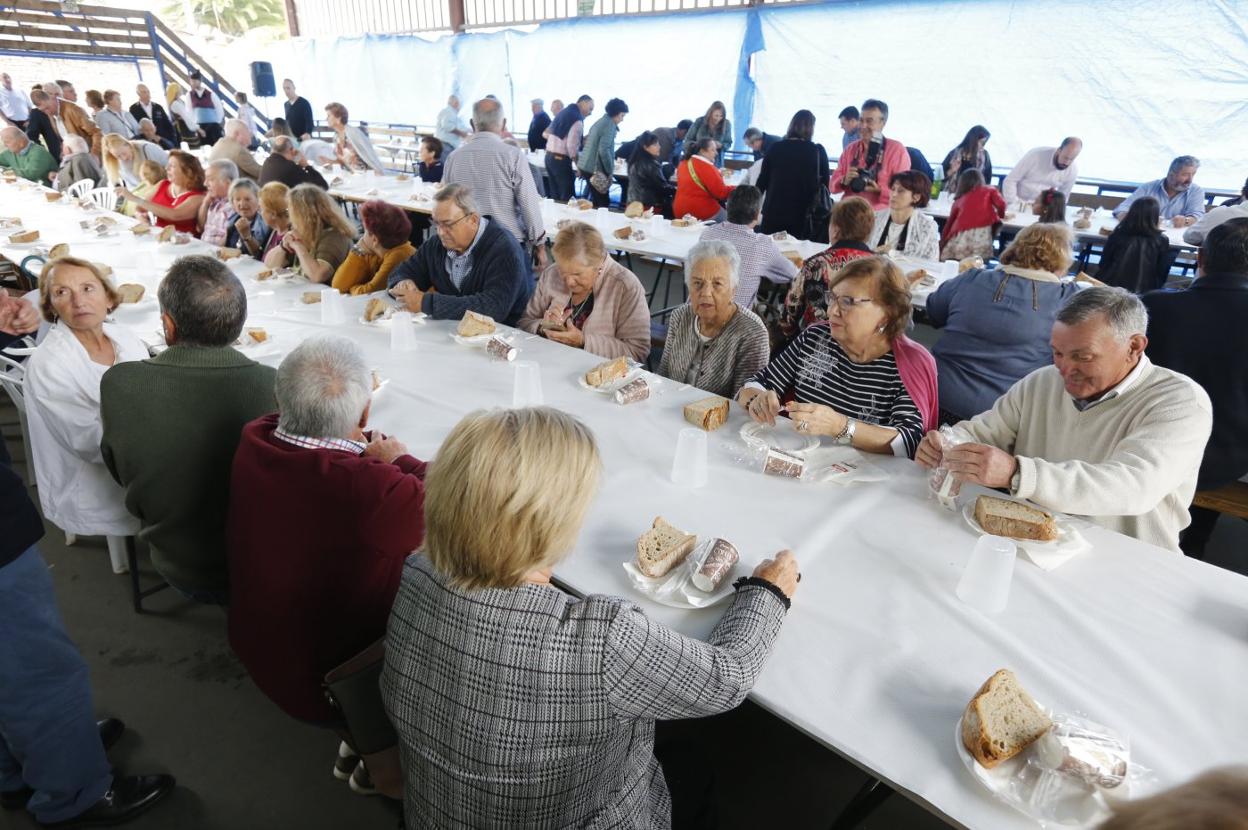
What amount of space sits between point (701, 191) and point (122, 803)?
19.8 ft

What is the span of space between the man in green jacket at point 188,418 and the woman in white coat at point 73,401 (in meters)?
0.45

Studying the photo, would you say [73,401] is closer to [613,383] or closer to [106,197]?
[613,383]

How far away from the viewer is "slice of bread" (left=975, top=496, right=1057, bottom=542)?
158 centimetres

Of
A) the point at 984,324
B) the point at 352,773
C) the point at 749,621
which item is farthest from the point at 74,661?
the point at 984,324

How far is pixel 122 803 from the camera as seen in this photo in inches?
73.4

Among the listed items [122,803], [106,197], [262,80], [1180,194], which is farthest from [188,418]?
[262,80]

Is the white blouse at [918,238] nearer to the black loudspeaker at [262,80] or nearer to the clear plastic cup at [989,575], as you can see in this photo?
the clear plastic cup at [989,575]

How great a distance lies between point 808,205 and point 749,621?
17.7ft

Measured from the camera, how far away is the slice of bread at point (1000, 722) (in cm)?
105

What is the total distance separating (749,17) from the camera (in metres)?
9.67

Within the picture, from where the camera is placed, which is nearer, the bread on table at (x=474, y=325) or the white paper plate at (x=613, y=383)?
the white paper plate at (x=613, y=383)

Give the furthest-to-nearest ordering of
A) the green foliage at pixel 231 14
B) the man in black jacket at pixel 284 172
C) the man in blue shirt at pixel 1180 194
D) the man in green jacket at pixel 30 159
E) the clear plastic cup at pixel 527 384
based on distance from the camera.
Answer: the green foliage at pixel 231 14 → the man in green jacket at pixel 30 159 → the man in blue shirt at pixel 1180 194 → the man in black jacket at pixel 284 172 → the clear plastic cup at pixel 527 384

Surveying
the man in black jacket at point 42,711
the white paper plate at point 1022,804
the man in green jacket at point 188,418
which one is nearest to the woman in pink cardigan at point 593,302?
the man in green jacket at point 188,418

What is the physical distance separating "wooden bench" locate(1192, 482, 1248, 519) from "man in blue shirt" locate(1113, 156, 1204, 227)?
14.6 ft
